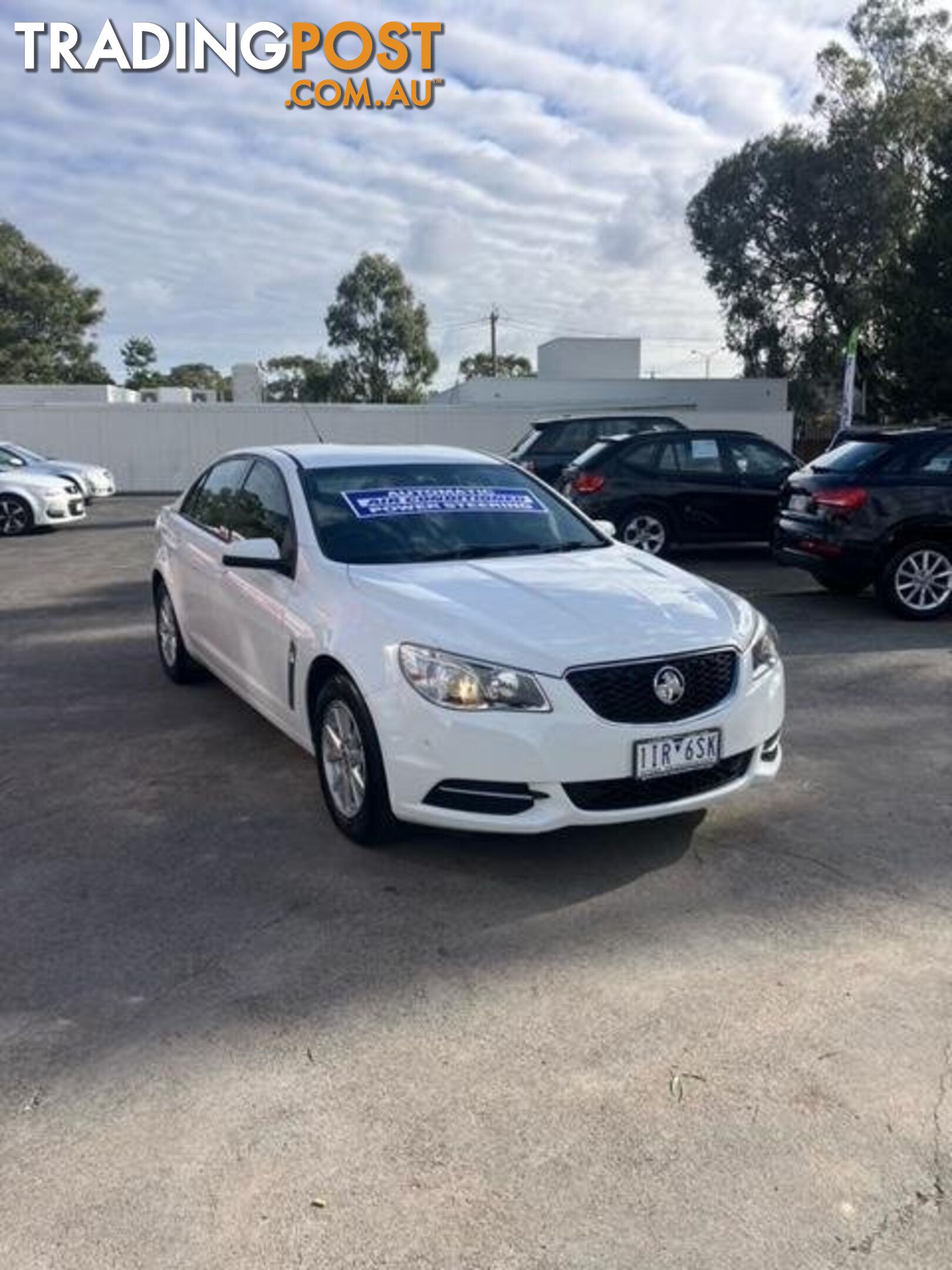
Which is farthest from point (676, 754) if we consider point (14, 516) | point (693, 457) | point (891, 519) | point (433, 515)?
point (14, 516)

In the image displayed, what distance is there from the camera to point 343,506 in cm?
527

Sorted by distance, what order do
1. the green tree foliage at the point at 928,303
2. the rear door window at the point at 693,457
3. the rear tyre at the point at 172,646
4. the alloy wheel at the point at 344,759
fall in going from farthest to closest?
the green tree foliage at the point at 928,303
the rear door window at the point at 693,457
the rear tyre at the point at 172,646
the alloy wheel at the point at 344,759

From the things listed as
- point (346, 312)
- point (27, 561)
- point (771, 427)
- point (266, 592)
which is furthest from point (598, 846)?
point (346, 312)

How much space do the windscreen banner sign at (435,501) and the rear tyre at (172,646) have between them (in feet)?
6.95

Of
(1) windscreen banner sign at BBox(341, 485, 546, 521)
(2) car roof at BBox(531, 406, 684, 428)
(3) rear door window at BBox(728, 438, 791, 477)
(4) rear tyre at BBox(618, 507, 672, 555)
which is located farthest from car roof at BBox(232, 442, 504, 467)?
(2) car roof at BBox(531, 406, 684, 428)

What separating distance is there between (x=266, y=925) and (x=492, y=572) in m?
1.80

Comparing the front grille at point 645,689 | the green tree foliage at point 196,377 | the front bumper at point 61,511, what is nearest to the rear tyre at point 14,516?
the front bumper at point 61,511

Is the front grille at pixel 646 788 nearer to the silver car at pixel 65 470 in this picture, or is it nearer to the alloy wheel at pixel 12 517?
the alloy wheel at pixel 12 517

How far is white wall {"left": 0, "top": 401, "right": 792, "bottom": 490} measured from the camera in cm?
2855

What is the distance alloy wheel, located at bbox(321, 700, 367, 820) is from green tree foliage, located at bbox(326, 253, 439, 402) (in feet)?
141

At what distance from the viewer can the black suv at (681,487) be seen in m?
11.8

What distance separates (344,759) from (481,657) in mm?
847

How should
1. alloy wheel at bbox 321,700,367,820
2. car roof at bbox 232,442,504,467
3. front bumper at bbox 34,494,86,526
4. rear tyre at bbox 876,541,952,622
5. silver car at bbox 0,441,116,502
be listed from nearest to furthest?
alloy wheel at bbox 321,700,367,820
car roof at bbox 232,442,504,467
rear tyre at bbox 876,541,952,622
front bumper at bbox 34,494,86,526
silver car at bbox 0,441,116,502

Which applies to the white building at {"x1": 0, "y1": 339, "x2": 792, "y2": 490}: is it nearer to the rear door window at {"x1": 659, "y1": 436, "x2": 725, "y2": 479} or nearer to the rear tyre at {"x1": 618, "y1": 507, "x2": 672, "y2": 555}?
the rear door window at {"x1": 659, "y1": 436, "x2": 725, "y2": 479}
